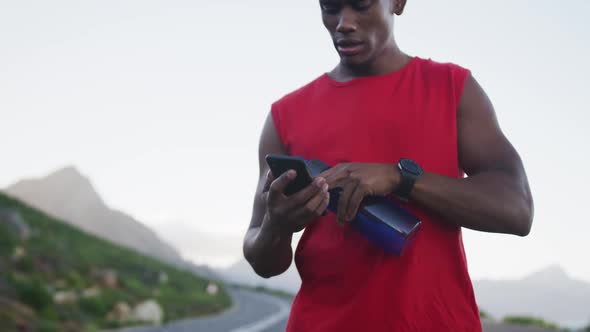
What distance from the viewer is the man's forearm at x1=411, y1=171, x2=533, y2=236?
206cm

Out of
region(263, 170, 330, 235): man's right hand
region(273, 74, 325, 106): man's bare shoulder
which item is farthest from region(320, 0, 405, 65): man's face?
region(263, 170, 330, 235): man's right hand

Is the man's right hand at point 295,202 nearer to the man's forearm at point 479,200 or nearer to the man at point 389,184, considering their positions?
the man at point 389,184

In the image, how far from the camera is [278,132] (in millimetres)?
2545

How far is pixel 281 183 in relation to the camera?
1.89m

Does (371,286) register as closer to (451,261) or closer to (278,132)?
(451,261)

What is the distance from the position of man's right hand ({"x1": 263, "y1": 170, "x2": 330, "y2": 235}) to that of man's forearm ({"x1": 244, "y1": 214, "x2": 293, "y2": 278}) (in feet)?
0.54

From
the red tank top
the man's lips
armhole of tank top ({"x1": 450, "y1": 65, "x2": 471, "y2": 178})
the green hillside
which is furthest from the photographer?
the green hillside

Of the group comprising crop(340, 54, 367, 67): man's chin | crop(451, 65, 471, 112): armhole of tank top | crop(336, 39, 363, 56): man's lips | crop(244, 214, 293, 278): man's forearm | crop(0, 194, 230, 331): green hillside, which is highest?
crop(336, 39, 363, 56): man's lips

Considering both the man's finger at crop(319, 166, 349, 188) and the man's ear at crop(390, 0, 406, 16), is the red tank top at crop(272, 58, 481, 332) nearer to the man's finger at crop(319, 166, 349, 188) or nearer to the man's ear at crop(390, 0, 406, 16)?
the man's ear at crop(390, 0, 406, 16)

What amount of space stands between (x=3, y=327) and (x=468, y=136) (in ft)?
35.4

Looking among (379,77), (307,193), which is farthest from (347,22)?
(307,193)

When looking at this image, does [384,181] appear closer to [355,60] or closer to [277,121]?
[355,60]

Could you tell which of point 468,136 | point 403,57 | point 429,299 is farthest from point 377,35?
point 429,299

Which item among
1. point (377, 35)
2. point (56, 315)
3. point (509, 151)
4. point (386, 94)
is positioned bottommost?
point (56, 315)
